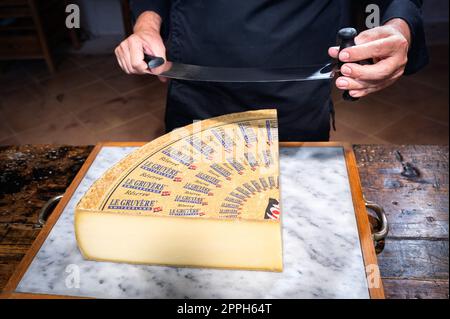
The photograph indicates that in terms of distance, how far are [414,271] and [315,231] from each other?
0.21 meters

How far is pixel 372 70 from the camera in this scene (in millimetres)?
845

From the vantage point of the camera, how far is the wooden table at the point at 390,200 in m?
0.79

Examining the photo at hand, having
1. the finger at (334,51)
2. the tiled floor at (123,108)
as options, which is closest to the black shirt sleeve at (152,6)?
the finger at (334,51)

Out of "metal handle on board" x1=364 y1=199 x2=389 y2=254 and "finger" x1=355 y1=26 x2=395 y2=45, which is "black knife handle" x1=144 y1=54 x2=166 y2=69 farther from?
"metal handle on board" x1=364 y1=199 x2=389 y2=254

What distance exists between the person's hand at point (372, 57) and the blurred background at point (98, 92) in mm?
1714

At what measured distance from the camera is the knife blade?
847 millimetres

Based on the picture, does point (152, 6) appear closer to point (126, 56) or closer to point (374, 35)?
point (126, 56)

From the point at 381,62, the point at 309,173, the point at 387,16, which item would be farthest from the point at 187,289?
the point at 387,16

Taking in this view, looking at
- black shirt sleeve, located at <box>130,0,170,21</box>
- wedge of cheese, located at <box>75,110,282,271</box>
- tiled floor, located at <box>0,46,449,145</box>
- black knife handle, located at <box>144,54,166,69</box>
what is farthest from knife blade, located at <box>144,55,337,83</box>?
tiled floor, located at <box>0,46,449,145</box>

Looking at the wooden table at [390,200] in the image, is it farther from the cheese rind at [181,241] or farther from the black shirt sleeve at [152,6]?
the black shirt sleeve at [152,6]

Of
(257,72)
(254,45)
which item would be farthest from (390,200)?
(254,45)

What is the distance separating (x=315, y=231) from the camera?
80 centimetres

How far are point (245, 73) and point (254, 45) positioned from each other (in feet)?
0.71
